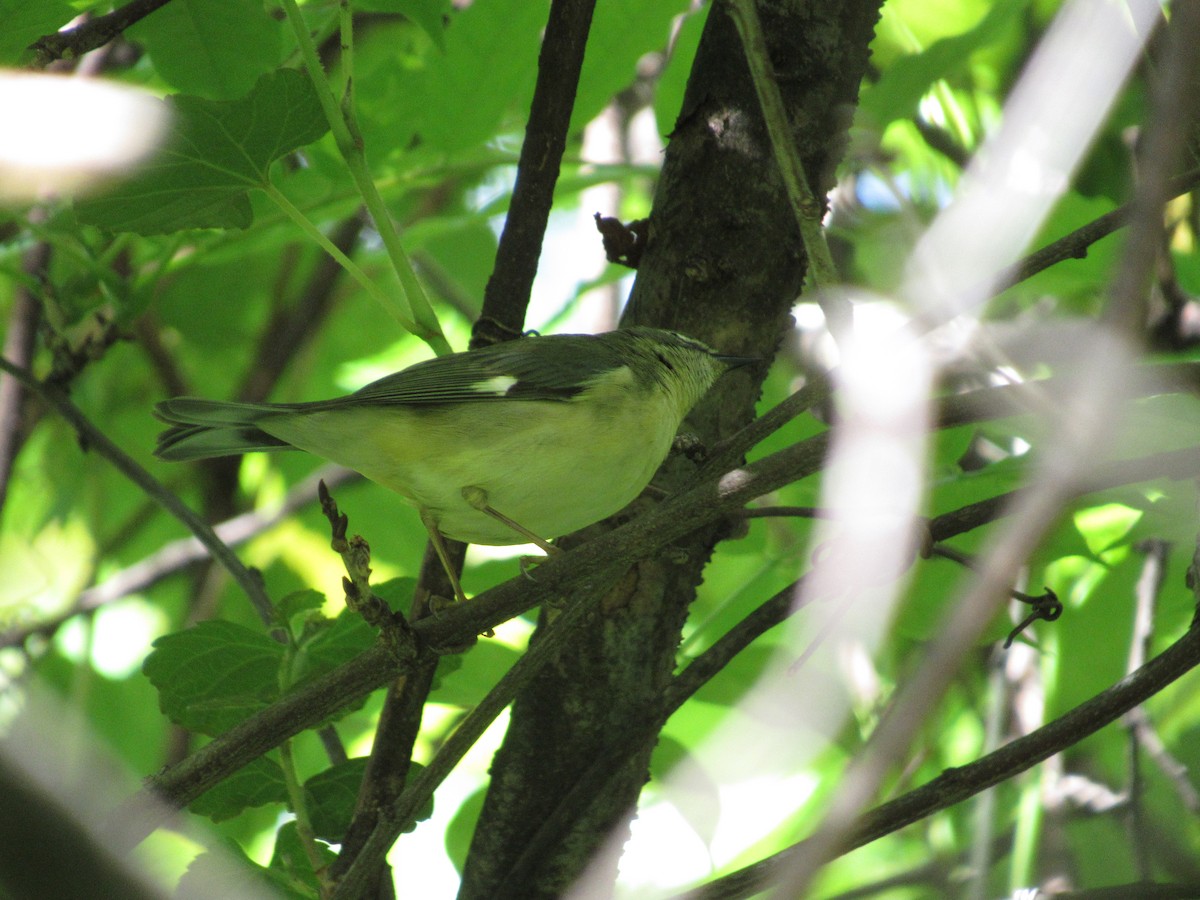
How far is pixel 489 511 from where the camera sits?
2717 millimetres

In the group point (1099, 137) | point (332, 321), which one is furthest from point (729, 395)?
point (332, 321)

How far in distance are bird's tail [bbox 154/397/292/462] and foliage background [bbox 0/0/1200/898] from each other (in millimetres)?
450

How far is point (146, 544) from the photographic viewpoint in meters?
5.41

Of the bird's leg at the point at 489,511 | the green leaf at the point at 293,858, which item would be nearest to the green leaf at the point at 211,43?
the bird's leg at the point at 489,511

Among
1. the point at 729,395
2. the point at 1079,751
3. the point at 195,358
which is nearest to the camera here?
the point at 729,395

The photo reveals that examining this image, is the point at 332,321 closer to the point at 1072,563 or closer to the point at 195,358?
the point at 195,358

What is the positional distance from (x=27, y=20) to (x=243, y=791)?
5.26 ft

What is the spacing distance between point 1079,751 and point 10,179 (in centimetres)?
378

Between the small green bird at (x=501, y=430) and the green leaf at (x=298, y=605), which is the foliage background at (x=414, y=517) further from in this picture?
the small green bird at (x=501, y=430)

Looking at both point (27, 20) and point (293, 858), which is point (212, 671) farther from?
point (27, 20)

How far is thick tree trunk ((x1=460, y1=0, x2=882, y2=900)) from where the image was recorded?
2.52 meters

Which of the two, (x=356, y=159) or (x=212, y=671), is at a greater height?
(x=356, y=159)

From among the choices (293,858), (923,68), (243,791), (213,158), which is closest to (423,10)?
(213,158)

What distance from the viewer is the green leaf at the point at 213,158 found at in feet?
7.16
